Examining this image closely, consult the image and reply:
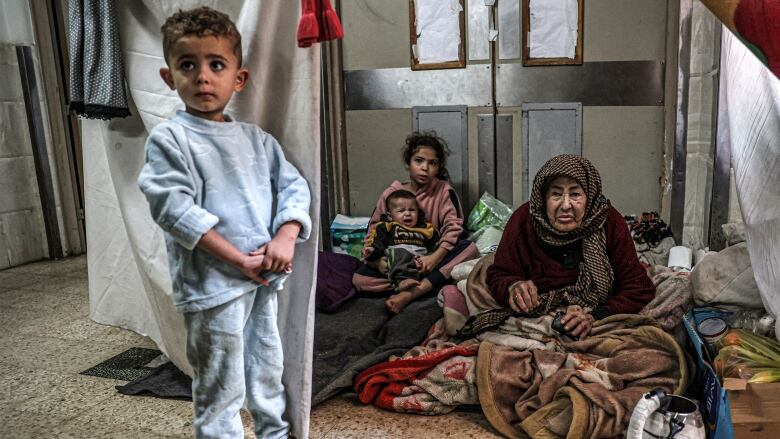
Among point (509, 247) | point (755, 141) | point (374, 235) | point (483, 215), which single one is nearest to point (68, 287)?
point (374, 235)

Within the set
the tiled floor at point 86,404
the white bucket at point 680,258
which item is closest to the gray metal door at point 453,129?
the white bucket at point 680,258

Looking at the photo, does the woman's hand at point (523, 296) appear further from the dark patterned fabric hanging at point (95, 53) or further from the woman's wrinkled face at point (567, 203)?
the dark patterned fabric hanging at point (95, 53)

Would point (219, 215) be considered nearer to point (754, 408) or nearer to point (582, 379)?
point (582, 379)

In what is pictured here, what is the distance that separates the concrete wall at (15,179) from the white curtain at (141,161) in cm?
231

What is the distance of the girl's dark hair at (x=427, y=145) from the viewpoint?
12.8ft

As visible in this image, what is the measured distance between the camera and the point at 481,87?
4094 millimetres

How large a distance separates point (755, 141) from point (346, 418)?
1748mm

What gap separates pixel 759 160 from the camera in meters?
2.29

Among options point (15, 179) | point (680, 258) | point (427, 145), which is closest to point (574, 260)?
point (680, 258)

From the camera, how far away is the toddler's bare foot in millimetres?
3338

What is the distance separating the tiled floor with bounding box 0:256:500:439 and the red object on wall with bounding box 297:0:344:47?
4.52 ft

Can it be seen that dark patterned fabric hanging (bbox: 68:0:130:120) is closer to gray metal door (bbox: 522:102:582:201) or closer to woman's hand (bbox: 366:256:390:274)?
woman's hand (bbox: 366:256:390:274)

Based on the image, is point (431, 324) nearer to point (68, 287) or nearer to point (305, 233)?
point (305, 233)

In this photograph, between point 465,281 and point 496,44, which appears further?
point 496,44
